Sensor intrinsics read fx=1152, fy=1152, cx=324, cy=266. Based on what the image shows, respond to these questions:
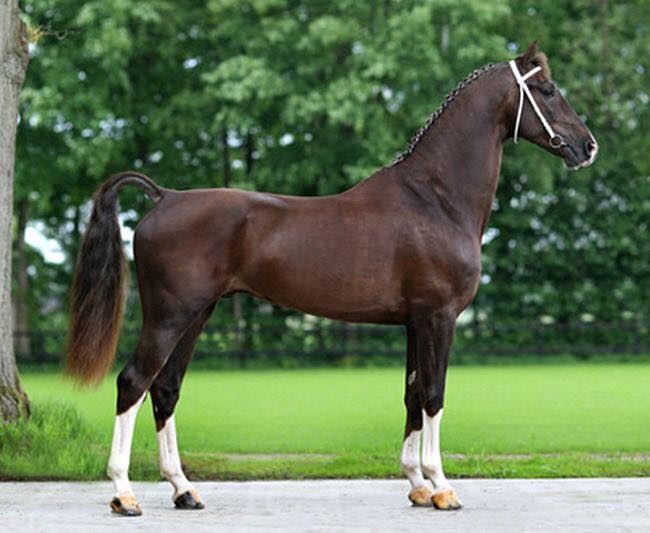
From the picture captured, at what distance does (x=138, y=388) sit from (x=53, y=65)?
1802 cm

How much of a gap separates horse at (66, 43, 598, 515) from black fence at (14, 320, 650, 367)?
15.9 metres

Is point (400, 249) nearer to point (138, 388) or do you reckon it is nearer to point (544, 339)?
point (138, 388)

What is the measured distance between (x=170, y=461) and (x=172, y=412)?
0.95ft

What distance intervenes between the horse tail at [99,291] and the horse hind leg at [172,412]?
352 mm

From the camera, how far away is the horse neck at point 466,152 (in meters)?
6.96

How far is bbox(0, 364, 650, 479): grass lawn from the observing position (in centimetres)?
823

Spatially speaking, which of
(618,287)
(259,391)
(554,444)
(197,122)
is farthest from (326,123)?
(554,444)

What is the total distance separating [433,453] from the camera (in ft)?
21.7

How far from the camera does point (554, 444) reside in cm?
1000

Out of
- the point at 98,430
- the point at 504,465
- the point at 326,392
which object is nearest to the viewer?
the point at 504,465

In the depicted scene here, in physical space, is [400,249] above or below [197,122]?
below

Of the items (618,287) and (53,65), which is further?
(618,287)

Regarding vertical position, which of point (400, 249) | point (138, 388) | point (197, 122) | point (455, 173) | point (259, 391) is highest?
point (197, 122)

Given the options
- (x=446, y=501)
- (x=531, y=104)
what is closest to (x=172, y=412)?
(x=446, y=501)
